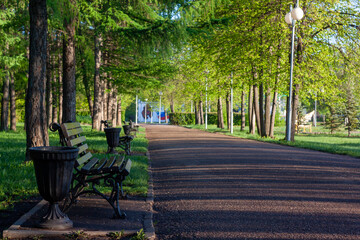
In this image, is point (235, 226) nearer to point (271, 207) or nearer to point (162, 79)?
point (271, 207)

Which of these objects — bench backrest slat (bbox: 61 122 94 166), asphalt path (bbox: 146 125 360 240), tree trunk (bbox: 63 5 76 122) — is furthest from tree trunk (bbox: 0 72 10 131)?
bench backrest slat (bbox: 61 122 94 166)

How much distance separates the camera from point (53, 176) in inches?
170

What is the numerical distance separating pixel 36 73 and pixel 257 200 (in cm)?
561

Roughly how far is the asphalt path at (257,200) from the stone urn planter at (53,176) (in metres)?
1.14

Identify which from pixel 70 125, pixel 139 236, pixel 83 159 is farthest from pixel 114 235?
pixel 70 125

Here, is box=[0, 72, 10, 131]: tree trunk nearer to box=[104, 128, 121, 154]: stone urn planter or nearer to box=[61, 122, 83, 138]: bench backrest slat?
box=[104, 128, 121, 154]: stone urn planter

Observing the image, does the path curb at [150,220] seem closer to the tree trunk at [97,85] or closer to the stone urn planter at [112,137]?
the stone urn planter at [112,137]

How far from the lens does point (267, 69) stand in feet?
71.9

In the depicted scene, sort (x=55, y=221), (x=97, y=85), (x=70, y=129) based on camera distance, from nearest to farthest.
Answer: (x=55, y=221), (x=70, y=129), (x=97, y=85)

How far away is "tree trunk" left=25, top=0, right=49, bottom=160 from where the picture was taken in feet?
28.5

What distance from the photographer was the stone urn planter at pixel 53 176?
14.0 ft

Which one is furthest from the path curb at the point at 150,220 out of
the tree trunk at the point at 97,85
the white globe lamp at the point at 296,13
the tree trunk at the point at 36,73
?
the tree trunk at the point at 97,85

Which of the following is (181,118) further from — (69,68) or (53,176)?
(53,176)

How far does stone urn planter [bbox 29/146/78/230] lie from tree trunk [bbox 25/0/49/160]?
465 cm
